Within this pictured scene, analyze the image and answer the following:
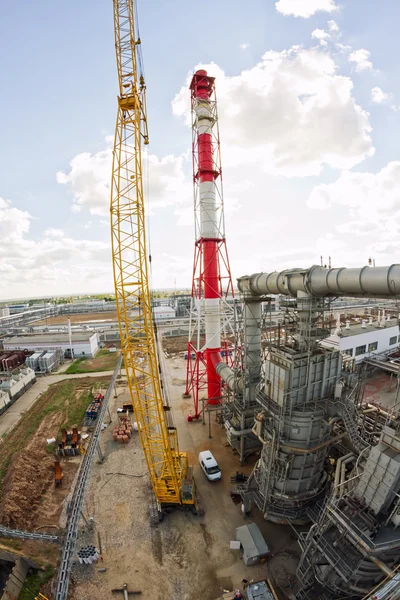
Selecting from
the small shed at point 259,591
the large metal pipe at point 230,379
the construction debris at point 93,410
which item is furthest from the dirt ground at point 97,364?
the small shed at point 259,591

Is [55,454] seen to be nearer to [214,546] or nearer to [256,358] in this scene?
[214,546]

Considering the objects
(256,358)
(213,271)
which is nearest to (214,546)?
(256,358)

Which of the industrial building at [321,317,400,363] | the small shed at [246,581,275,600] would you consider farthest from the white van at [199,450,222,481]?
the industrial building at [321,317,400,363]

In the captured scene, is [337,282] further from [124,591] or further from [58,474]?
[58,474]

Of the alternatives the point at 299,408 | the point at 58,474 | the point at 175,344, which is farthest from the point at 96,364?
the point at 299,408

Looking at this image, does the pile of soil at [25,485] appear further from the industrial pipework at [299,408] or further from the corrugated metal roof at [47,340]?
the corrugated metal roof at [47,340]

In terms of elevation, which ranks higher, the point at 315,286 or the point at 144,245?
the point at 144,245
